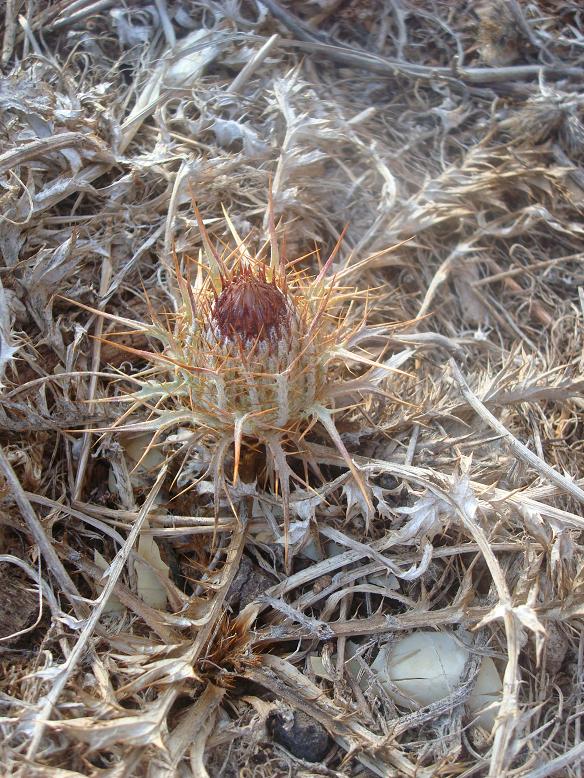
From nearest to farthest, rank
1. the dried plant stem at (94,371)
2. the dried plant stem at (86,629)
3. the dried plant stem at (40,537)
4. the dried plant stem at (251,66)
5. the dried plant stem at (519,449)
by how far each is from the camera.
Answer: the dried plant stem at (86,629)
the dried plant stem at (40,537)
the dried plant stem at (519,449)
the dried plant stem at (94,371)
the dried plant stem at (251,66)

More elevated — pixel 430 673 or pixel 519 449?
pixel 519 449

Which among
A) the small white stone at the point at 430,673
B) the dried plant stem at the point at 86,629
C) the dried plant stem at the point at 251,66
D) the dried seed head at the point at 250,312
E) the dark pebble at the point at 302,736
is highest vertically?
the dried plant stem at the point at 251,66

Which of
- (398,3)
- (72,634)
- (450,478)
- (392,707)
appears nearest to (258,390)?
Answer: (450,478)

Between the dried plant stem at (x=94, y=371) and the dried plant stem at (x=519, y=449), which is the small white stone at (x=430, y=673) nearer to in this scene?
the dried plant stem at (x=519, y=449)

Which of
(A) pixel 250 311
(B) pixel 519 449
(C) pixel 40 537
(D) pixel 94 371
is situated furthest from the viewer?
(D) pixel 94 371

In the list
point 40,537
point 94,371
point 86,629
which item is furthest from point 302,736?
point 94,371

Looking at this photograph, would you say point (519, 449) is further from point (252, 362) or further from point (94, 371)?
point (94, 371)

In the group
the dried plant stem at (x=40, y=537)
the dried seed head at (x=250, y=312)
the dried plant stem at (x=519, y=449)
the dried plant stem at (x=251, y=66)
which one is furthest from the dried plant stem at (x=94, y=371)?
the dried plant stem at (x=519, y=449)

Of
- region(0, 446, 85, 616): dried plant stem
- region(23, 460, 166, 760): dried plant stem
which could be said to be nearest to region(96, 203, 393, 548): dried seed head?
region(23, 460, 166, 760): dried plant stem
